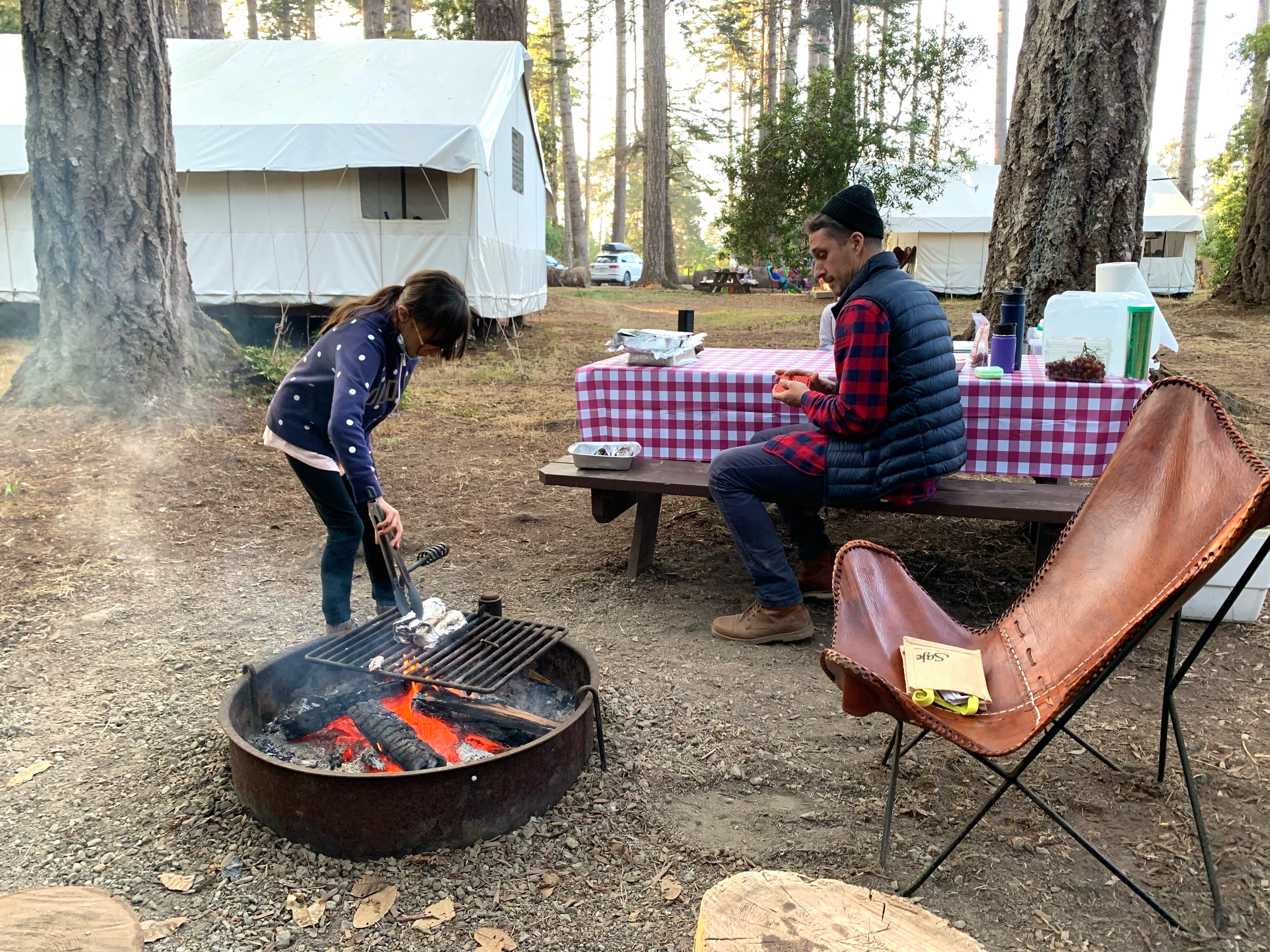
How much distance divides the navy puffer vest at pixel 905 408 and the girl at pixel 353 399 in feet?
4.92

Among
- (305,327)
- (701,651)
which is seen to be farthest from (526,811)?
(305,327)

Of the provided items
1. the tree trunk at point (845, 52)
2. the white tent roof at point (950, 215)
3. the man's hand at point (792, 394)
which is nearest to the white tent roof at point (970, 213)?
the white tent roof at point (950, 215)

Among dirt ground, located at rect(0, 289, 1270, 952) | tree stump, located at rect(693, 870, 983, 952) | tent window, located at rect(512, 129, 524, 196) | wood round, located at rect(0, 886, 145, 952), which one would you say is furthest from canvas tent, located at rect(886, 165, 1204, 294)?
wood round, located at rect(0, 886, 145, 952)

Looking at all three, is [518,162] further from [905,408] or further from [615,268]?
Answer: [615,268]

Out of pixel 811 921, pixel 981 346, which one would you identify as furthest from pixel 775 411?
pixel 811 921

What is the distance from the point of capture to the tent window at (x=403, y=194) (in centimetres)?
1218

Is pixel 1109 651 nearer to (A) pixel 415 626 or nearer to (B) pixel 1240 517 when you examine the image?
(B) pixel 1240 517

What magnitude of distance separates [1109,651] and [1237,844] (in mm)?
952

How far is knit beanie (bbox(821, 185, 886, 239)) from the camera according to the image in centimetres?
343

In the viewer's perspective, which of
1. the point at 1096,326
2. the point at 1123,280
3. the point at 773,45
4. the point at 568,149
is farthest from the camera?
the point at 773,45

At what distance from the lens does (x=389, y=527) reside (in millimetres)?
2943

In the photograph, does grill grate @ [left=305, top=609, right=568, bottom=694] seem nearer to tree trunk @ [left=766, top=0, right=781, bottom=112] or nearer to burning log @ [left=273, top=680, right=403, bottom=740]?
burning log @ [left=273, top=680, right=403, bottom=740]

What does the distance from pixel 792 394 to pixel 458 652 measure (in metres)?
1.70

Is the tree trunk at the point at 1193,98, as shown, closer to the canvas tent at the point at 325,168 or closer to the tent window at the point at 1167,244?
the tent window at the point at 1167,244
